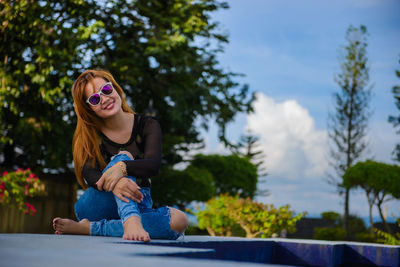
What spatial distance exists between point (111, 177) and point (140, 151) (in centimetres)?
55

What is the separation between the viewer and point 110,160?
3195mm

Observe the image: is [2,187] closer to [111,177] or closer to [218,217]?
[218,217]

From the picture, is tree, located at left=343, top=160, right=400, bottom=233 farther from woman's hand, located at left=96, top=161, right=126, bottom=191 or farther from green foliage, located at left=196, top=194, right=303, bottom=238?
woman's hand, located at left=96, top=161, right=126, bottom=191

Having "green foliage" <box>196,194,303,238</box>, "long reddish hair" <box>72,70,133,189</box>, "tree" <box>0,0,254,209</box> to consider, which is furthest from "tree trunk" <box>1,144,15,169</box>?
"long reddish hair" <box>72,70,133,189</box>

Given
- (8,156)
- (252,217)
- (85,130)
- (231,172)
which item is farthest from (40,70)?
(231,172)

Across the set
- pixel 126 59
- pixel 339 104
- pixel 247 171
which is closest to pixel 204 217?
pixel 126 59

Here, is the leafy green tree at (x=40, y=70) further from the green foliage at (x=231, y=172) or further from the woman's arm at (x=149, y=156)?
the green foliage at (x=231, y=172)

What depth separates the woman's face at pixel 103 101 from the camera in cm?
315

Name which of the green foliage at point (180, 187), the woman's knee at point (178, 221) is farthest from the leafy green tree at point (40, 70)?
Answer: the woman's knee at point (178, 221)

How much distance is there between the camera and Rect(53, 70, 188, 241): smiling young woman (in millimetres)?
2865

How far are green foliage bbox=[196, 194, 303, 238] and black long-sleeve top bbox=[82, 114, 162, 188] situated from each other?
5.54 meters

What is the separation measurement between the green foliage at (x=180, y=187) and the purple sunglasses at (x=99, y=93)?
41.6 ft

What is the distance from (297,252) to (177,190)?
12.9 m

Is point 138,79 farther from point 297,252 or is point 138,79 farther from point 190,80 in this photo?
point 297,252
